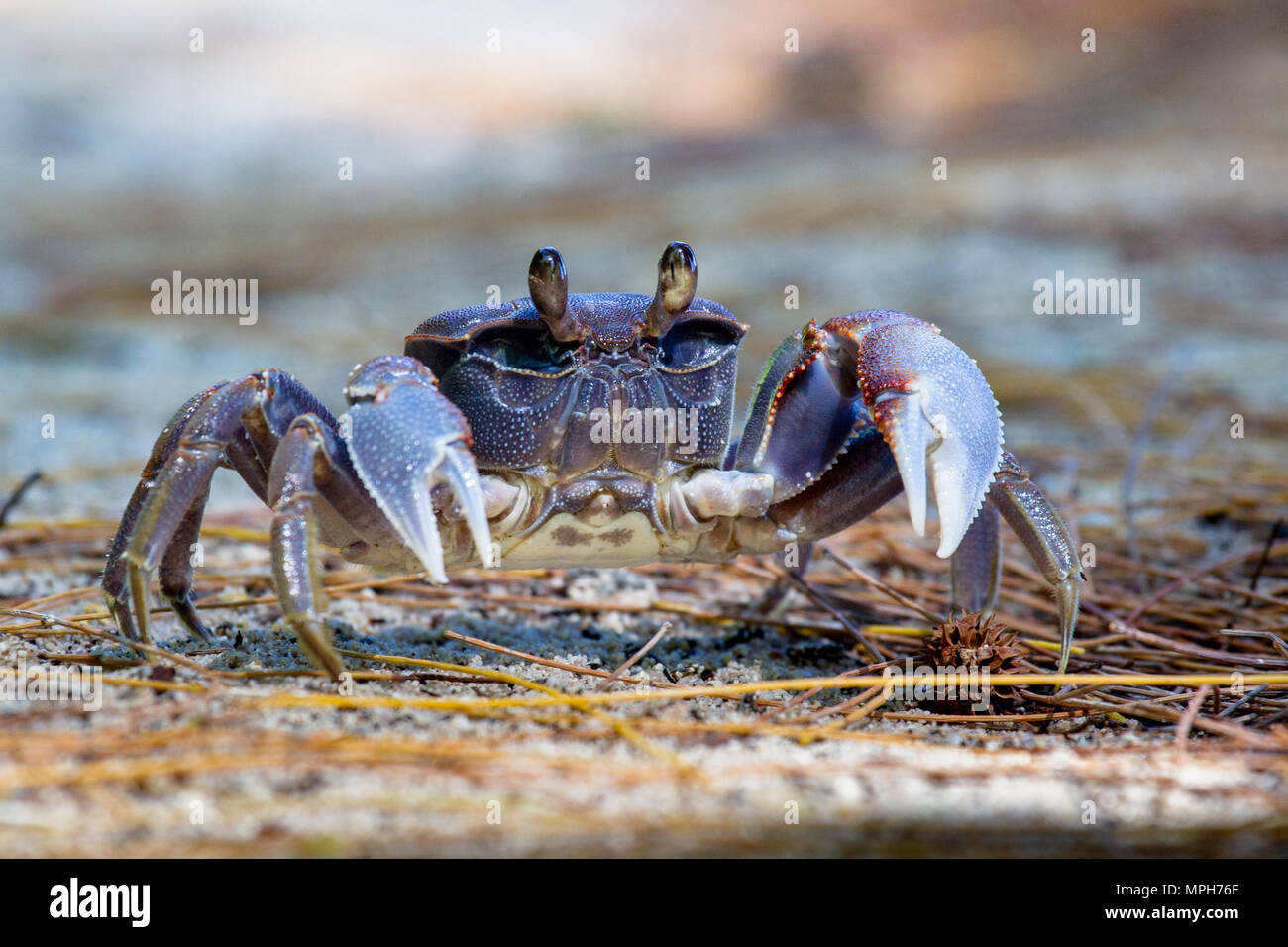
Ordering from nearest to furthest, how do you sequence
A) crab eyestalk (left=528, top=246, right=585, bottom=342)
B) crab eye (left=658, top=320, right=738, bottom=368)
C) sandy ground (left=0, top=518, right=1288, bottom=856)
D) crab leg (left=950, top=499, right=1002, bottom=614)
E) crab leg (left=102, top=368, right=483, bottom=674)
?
sandy ground (left=0, top=518, right=1288, bottom=856) < crab leg (left=102, top=368, right=483, bottom=674) < crab eyestalk (left=528, top=246, right=585, bottom=342) < crab eye (left=658, top=320, right=738, bottom=368) < crab leg (left=950, top=499, right=1002, bottom=614)

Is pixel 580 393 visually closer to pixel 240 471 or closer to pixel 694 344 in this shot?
pixel 694 344

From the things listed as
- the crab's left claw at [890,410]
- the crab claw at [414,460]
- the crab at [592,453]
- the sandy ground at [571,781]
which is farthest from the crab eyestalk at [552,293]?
the sandy ground at [571,781]

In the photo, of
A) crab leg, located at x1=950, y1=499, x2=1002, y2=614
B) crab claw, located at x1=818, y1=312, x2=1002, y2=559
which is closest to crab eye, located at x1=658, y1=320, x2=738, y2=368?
crab claw, located at x1=818, y1=312, x2=1002, y2=559

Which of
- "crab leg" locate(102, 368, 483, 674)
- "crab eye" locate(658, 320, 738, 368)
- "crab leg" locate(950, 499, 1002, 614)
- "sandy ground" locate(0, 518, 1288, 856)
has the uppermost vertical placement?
"crab eye" locate(658, 320, 738, 368)

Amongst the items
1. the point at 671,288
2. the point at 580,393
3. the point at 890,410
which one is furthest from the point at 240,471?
the point at 890,410

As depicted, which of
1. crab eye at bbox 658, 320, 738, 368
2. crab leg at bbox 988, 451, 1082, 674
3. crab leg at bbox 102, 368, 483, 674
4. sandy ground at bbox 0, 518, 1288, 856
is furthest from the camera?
crab eye at bbox 658, 320, 738, 368

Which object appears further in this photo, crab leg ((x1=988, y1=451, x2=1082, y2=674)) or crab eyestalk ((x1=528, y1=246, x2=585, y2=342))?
crab leg ((x1=988, y1=451, x2=1082, y2=674))

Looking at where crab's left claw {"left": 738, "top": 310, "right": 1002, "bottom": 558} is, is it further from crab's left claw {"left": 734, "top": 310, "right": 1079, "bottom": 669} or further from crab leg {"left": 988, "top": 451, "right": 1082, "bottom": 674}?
crab leg {"left": 988, "top": 451, "right": 1082, "bottom": 674}
